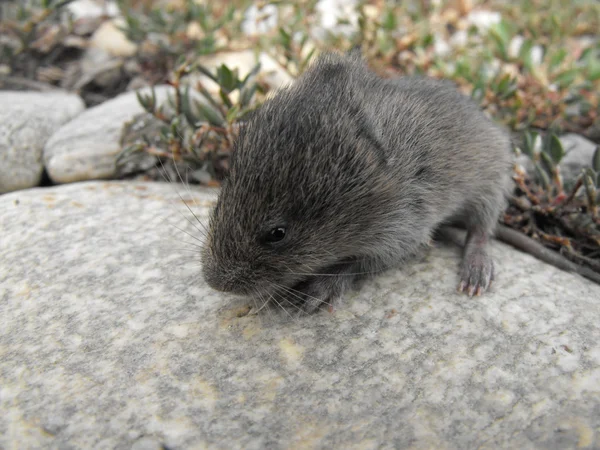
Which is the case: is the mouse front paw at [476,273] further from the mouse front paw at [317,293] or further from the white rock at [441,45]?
the white rock at [441,45]

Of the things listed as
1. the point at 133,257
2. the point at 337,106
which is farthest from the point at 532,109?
the point at 133,257

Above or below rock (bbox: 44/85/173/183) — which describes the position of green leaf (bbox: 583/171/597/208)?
above

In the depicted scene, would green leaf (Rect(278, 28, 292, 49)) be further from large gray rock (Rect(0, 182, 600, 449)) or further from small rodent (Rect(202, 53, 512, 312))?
large gray rock (Rect(0, 182, 600, 449))

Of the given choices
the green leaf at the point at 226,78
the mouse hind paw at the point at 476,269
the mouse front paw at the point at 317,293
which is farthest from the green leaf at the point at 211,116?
the mouse hind paw at the point at 476,269

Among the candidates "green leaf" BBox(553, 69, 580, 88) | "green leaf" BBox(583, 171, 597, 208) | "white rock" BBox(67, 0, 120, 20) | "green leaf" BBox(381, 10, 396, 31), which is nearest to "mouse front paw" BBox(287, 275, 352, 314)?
"green leaf" BBox(583, 171, 597, 208)

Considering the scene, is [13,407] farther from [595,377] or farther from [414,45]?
[414,45]

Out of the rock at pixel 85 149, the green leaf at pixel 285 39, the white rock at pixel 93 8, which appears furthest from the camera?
the white rock at pixel 93 8
